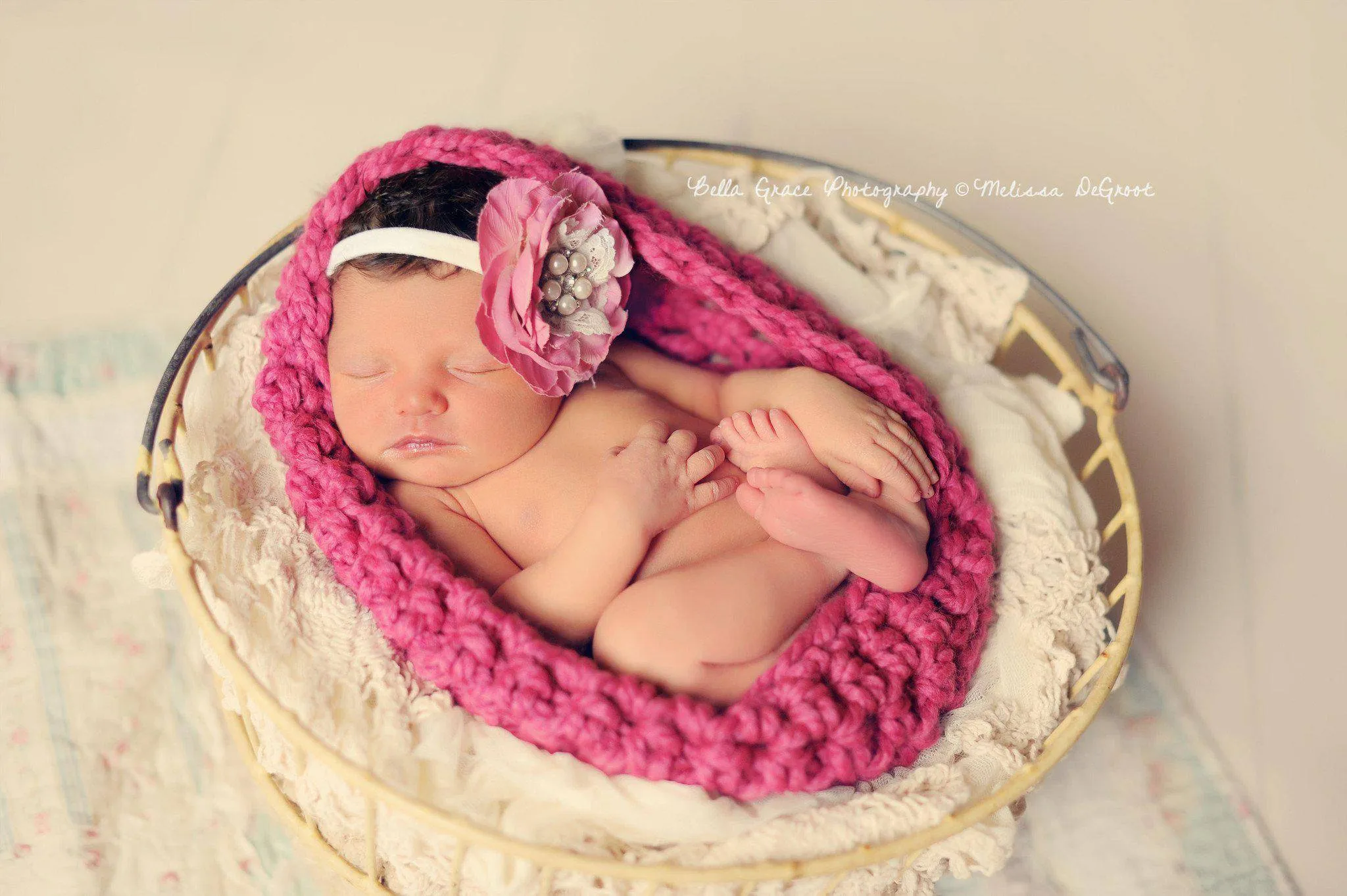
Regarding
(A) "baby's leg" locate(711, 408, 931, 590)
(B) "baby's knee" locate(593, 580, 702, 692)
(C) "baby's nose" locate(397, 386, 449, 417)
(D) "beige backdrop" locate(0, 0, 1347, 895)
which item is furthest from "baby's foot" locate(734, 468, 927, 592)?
(D) "beige backdrop" locate(0, 0, 1347, 895)

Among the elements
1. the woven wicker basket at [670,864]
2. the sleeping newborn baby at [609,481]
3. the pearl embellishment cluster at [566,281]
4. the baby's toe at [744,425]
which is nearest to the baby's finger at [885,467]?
the sleeping newborn baby at [609,481]

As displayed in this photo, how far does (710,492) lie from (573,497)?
180 millimetres

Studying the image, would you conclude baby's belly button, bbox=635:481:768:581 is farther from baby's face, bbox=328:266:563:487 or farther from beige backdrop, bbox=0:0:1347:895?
beige backdrop, bbox=0:0:1347:895

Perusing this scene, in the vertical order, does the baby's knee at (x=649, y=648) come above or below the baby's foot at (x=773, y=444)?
below

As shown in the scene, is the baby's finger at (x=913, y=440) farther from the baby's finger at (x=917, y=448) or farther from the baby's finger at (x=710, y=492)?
the baby's finger at (x=710, y=492)

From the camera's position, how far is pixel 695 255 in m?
1.49

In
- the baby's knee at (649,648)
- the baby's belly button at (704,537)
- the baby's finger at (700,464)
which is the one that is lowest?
the baby's knee at (649,648)

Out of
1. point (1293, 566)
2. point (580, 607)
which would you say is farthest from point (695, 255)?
point (1293, 566)

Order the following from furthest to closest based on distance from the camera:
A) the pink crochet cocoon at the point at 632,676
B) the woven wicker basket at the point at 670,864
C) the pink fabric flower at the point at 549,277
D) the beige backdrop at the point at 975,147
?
the beige backdrop at the point at 975,147 < the pink fabric flower at the point at 549,277 < the pink crochet cocoon at the point at 632,676 < the woven wicker basket at the point at 670,864

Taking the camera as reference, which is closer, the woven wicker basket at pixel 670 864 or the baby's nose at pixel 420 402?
the woven wicker basket at pixel 670 864

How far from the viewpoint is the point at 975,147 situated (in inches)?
94.3

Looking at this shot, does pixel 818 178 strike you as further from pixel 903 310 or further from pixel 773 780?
pixel 773 780

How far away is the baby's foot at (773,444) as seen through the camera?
4.56 ft

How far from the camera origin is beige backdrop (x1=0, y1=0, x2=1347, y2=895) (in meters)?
1.91
